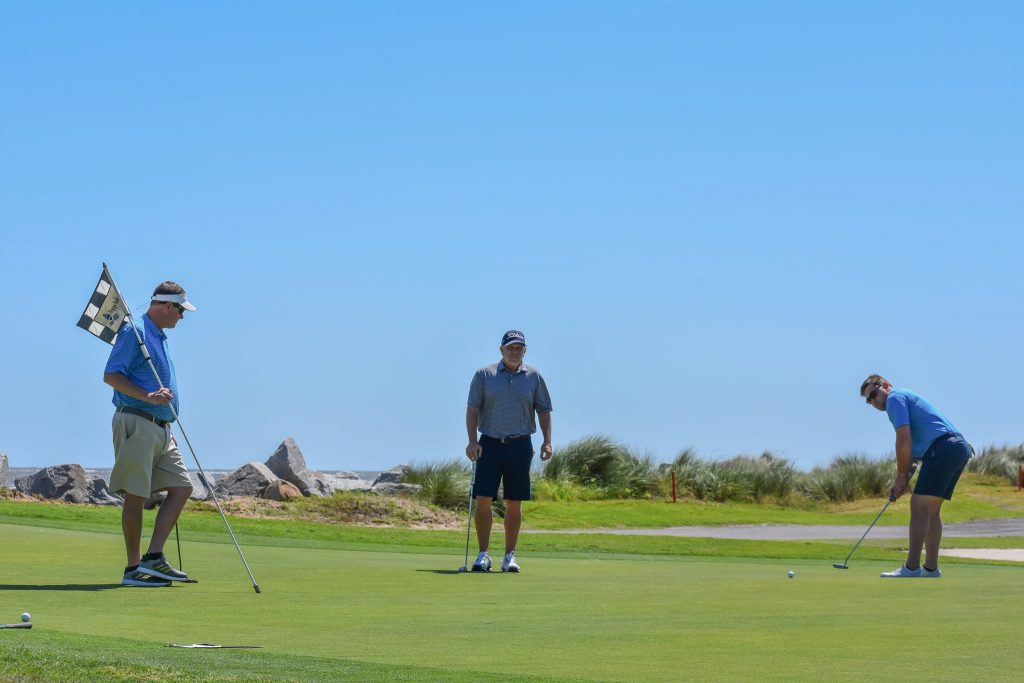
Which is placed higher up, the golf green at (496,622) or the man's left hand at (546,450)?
the man's left hand at (546,450)

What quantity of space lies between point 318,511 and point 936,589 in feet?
43.6

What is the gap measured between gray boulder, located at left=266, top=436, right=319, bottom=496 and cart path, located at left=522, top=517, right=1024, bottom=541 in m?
4.50

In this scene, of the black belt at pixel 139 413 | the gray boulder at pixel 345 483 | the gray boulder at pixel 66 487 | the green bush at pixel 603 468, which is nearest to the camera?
the black belt at pixel 139 413

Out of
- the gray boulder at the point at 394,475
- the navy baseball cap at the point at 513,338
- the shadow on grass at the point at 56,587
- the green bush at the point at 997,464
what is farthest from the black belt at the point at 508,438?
the green bush at the point at 997,464

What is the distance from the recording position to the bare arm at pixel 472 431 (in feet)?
39.7

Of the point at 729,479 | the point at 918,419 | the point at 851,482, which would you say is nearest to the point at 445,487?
the point at 729,479

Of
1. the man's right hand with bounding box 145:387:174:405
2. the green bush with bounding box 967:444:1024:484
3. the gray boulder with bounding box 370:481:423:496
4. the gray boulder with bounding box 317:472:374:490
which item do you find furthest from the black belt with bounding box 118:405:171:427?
the green bush with bounding box 967:444:1024:484

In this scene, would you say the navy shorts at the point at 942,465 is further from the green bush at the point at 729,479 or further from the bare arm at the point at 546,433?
the green bush at the point at 729,479

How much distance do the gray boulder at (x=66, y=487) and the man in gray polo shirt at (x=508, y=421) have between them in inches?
527

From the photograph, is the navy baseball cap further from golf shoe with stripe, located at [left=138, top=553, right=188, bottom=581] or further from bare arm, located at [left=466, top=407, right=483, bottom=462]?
Answer: golf shoe with stripe, located at [left=138, top=553, right=188, bottom=581]

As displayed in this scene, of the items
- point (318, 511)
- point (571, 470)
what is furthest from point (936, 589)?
point (571, 470)

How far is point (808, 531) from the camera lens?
2367 cm

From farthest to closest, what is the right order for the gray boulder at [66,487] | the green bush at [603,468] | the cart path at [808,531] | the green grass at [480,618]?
the green bush at [603,468] < the gray boulder at [66,487] < the cart path at [808,531] < the green grass at [480,618]

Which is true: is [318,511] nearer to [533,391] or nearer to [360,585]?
[533,391]
